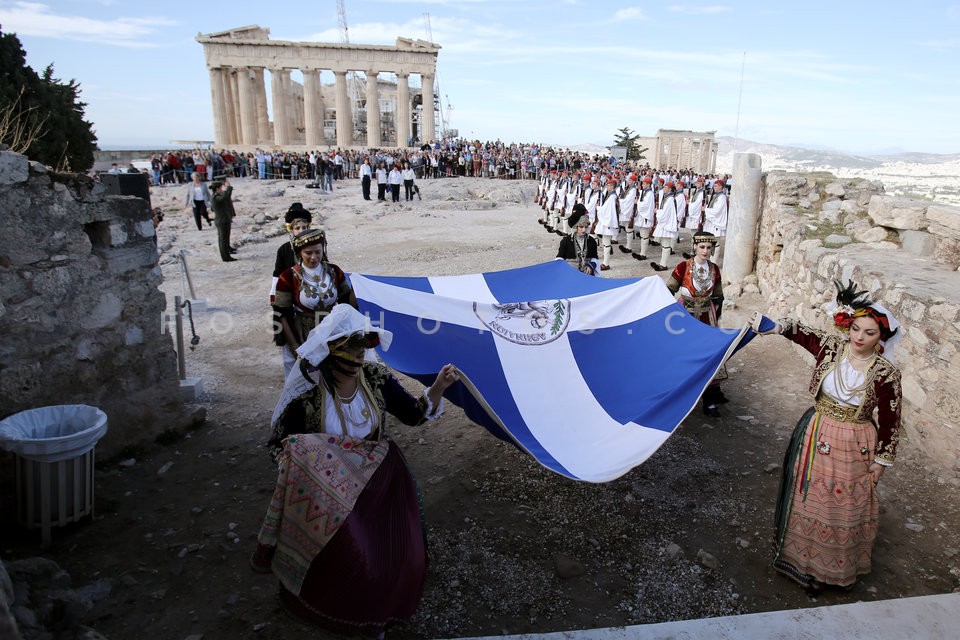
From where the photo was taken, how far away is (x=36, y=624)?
2635mm

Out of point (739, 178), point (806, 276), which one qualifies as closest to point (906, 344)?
point (806, 276)

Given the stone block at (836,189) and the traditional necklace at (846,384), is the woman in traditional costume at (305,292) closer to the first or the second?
the traditional necklace at (846,384)

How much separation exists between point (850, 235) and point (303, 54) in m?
48.1

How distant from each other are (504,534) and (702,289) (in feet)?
10.5

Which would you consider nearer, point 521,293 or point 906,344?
point 906,344

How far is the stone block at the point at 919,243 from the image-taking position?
23.0 ft

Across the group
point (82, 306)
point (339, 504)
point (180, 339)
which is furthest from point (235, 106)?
point (339, 504)

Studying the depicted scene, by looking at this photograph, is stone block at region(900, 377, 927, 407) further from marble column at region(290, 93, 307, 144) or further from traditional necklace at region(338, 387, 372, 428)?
marble column at region(290, 93, 307, 144)

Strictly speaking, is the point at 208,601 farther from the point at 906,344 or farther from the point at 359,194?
the point at 359,194

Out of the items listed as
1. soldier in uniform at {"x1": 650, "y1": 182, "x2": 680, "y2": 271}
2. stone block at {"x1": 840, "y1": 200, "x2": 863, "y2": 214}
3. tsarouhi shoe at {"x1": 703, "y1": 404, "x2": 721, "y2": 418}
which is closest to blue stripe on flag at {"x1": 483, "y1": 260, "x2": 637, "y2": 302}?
tsarouhi shoe at {"x1": 703, "y1": 404, "x2": 721, "y2": 418}

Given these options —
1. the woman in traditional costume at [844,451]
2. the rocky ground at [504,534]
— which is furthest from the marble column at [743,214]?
the woman in traditional costume at [844,451]

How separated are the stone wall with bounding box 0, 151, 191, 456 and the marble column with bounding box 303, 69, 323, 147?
45904 mm

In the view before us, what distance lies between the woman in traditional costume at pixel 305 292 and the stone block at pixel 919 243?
6.51 metres

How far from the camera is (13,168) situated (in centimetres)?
414
